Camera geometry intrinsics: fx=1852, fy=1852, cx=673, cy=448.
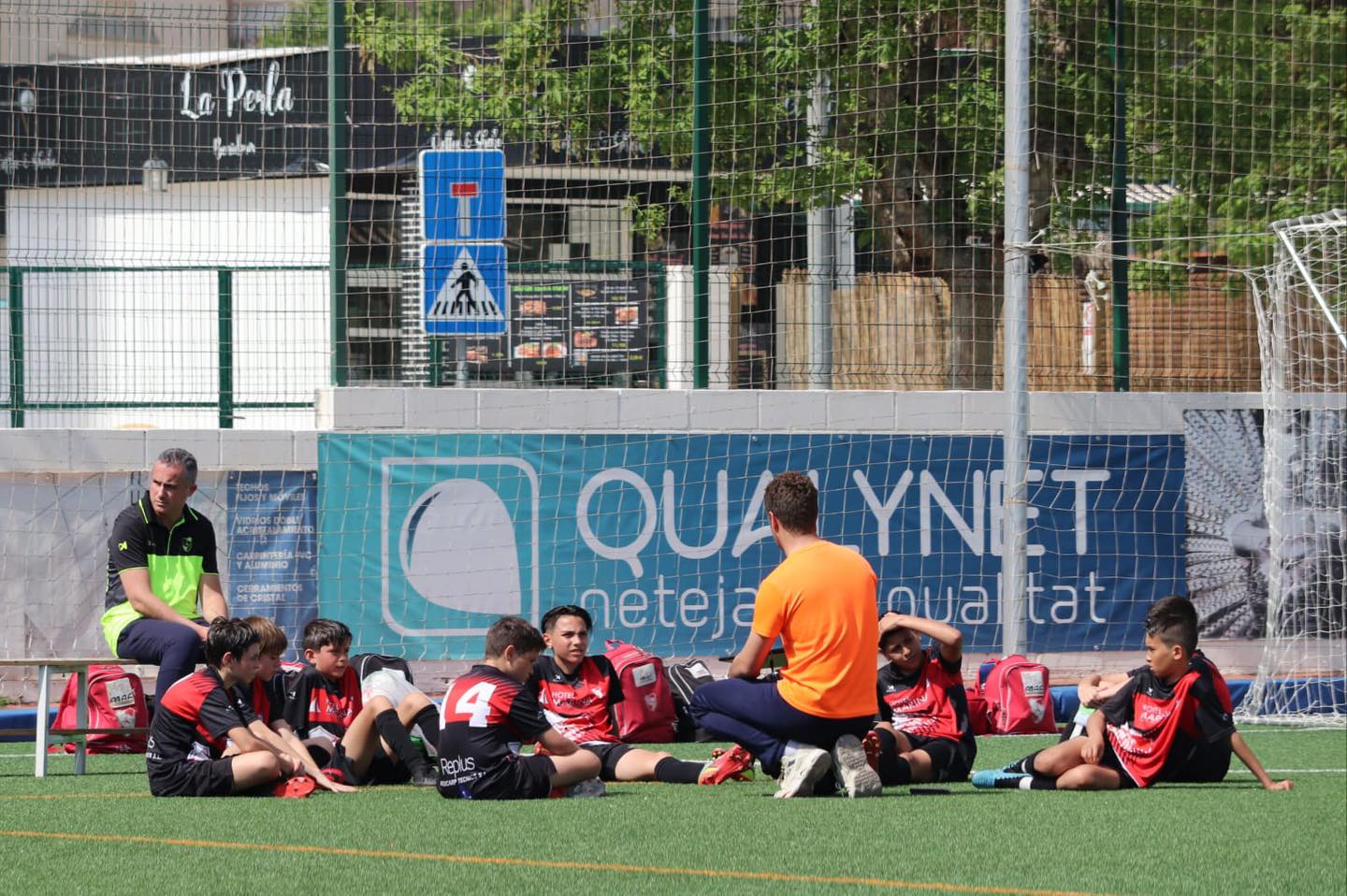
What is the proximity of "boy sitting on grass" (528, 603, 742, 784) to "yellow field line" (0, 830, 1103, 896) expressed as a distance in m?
2.52

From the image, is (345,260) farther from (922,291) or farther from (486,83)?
(922,291)

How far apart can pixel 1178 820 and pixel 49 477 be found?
330 inches

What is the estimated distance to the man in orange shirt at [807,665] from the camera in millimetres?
7805

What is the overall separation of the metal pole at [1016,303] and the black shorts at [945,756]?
3641 millimetres

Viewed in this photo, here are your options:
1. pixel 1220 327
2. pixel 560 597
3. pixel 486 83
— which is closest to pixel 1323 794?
pixel 560 597

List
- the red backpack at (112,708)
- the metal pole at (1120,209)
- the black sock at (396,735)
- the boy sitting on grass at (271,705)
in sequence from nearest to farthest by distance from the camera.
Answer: the boy sitting on grass at (271,705)
the black sock at (396,735)
the red backpack at (112,708)
the metal pole at (1120,209)

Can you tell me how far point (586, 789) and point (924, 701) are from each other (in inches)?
72.7

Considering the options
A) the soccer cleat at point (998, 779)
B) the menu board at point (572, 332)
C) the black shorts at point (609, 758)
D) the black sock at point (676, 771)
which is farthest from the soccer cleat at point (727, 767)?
the menu board at point (572, 332)

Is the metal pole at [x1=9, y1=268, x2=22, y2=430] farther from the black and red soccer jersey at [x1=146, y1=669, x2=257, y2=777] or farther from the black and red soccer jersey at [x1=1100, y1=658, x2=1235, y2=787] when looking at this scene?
the black and red soccer jersey at [x1=1100, y1=658, x2=1235, y2=787]

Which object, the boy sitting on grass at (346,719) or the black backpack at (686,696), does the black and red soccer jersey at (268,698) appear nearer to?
the boy sitting on grass at (346,719)

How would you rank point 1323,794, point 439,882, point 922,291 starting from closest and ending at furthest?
point 439,882 < point 1323,794 < point 922,291

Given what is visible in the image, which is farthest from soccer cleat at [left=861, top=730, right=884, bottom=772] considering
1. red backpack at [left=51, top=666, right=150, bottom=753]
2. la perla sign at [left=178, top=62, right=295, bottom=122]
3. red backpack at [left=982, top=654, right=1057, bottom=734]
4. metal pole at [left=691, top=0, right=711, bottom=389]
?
la perla sign at [left=178, top=62, right=295, bottom=122]

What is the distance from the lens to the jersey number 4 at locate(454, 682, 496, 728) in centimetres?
794

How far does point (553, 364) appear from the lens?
1374 cm
